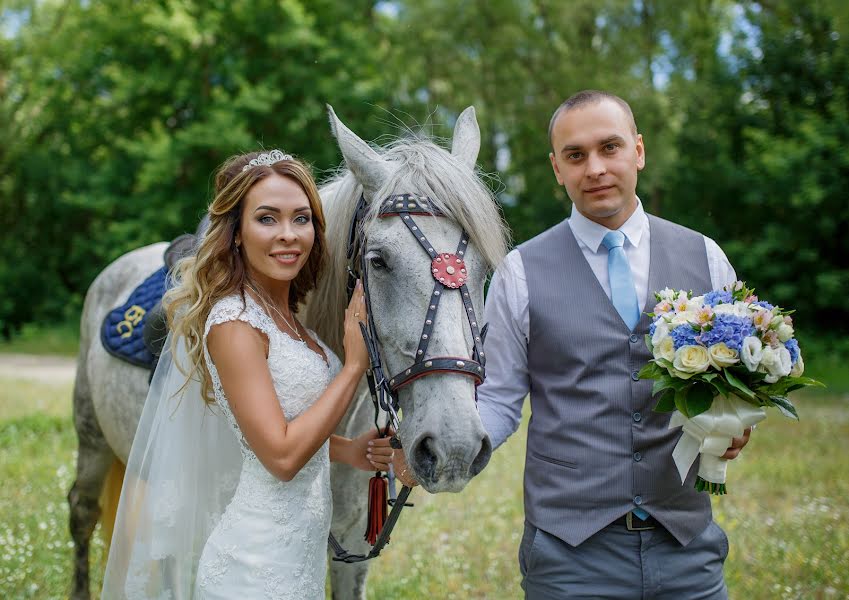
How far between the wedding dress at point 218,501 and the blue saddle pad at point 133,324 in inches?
35.9

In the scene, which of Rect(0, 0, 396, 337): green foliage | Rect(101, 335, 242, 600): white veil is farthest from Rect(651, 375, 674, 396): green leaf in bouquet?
Rect(0, 0, 396, 337): green foliage

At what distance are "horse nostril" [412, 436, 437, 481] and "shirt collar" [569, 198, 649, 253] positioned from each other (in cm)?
93

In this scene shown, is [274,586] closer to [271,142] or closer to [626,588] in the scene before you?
[626,588]

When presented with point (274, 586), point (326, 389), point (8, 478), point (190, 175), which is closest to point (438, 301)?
point (326, 389)

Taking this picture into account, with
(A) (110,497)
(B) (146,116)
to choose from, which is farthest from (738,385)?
(B) (146,116)

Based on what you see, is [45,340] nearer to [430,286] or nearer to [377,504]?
[377,504]

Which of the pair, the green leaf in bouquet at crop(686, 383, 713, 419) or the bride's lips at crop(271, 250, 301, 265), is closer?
the green leaf in bouquet at crop(686, 383, 713, 419)

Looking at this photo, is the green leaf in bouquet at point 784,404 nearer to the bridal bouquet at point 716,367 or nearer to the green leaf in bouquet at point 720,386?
the bridal bouquet at point 716,367

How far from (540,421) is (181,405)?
124 centimetres

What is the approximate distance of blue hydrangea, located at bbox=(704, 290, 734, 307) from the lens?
2.24 m

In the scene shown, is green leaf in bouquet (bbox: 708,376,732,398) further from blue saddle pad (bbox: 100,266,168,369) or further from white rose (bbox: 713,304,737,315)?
blue saddle pad (bbox: 100,266,168,369)

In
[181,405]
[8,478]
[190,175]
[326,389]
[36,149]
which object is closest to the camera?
[326,389]

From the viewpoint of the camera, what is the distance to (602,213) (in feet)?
8.27

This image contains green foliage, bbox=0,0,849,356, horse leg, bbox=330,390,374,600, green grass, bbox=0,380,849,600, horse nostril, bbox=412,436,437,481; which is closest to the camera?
horse nostril, bbox=412,436,437,481
